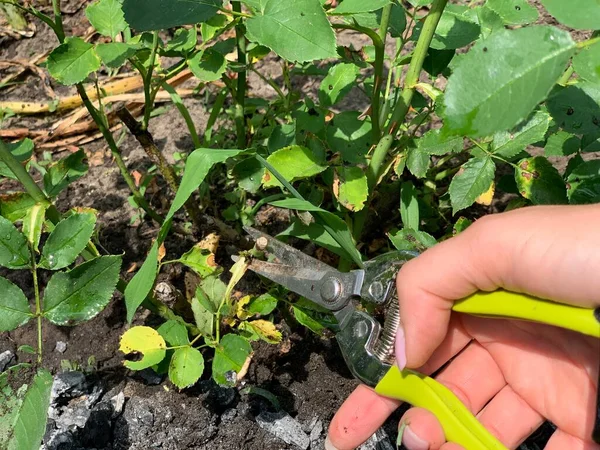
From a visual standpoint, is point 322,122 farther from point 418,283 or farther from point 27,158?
point 27,158

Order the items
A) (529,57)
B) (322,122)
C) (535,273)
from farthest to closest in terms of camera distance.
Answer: (322,122)
(535,273)
(529,57)

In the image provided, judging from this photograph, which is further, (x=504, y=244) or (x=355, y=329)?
(x=355, y=329)

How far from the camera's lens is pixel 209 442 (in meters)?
1.46

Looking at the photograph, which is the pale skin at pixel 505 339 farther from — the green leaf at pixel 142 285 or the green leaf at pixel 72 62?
the green leaf at pixel 72 62

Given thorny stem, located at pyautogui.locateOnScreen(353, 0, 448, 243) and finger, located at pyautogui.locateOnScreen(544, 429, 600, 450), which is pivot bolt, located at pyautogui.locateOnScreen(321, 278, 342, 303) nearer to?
thorny stem, located at pyautogui.locateOnScreen(353, 0, 448, 243)

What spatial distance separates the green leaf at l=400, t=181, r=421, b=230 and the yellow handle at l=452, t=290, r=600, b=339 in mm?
391

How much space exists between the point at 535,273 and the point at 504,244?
0.07 m

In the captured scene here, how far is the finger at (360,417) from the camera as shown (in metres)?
1.29

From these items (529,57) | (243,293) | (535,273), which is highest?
(529,57)

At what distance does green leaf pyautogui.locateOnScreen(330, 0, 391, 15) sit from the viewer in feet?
3.43

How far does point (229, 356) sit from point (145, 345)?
7.0 inches

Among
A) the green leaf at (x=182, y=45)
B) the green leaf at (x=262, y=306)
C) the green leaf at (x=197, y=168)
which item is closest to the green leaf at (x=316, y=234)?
the green leaf at (x=262, y=306)

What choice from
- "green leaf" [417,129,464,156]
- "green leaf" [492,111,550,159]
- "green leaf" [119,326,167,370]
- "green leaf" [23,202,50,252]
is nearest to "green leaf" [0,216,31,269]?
"green leaf" [23,202,50,252]

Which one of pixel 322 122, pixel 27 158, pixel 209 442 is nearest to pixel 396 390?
pixel 209 442
